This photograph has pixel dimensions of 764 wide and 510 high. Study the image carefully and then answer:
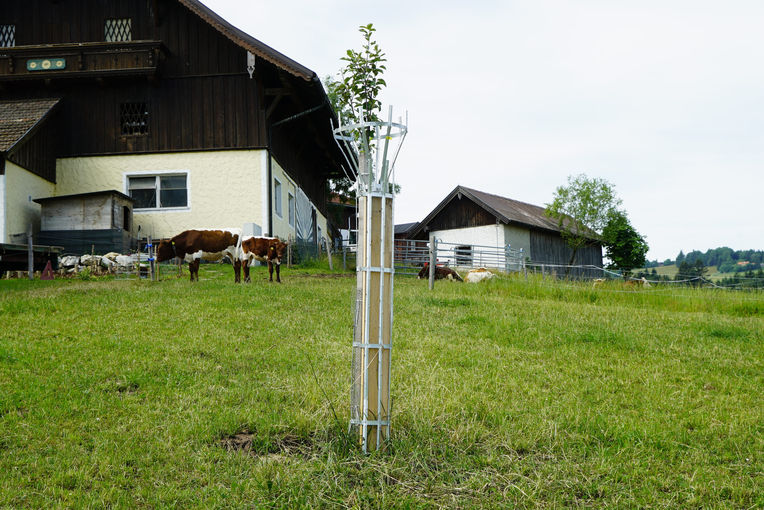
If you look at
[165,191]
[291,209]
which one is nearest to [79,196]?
[165,191]

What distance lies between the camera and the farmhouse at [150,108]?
19.7 m

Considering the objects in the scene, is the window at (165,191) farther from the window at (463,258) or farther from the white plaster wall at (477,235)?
the white plaster wall at (477,235)

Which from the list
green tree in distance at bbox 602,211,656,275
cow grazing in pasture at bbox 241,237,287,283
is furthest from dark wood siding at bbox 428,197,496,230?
cow grazing in pasture at bbox 241,237,287,283

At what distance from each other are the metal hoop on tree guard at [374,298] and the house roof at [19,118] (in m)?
16.8

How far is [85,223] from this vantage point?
18141mm

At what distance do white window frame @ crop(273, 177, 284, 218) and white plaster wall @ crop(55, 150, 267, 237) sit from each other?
1.10 meters

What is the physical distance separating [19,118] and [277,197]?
819cm

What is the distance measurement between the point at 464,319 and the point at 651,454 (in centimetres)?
508

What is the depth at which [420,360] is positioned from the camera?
657 centimetres

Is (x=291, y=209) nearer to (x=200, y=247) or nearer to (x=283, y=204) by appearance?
(x=283, y=204)

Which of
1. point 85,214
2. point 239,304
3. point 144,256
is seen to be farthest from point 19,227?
point 239,304

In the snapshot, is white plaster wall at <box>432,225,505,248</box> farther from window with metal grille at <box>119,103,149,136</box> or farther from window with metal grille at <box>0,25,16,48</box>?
window with metal grille at <box>0,25,16,48</box>

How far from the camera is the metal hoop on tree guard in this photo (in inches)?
159

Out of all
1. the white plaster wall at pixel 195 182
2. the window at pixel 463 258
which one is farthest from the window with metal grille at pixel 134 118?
the window at pixel 463 258
